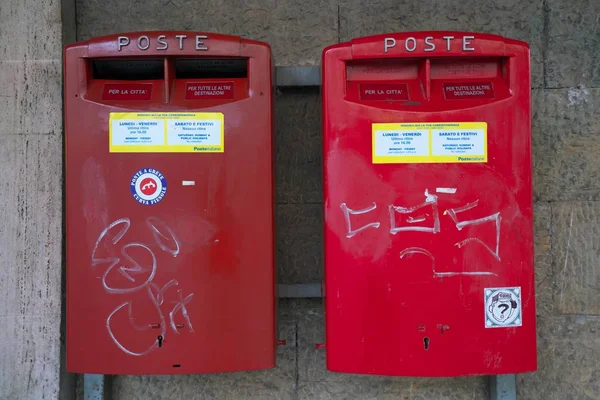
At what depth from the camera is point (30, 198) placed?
7.36 ft

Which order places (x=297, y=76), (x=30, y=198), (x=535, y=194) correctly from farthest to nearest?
(x=535, y=194)
(x=30, y=198)
(x=297, y=76)

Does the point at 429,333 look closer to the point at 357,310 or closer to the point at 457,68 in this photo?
the point at 357,310

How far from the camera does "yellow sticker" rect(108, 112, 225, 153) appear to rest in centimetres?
174

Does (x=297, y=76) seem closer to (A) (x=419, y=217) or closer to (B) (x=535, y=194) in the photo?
(A) (x=419, y=217)

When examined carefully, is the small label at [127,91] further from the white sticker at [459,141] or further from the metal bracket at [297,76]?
the white sticker at [459,141]

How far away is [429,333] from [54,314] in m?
1.70

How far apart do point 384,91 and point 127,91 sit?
97cm

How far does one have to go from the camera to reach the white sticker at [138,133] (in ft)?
5.70

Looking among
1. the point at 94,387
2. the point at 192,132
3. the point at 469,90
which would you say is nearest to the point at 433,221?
the point at 469,90

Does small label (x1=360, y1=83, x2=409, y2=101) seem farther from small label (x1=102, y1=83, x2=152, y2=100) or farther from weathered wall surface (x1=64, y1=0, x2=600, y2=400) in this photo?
small label (x1=102, y1=83, x2=152, y2=100)

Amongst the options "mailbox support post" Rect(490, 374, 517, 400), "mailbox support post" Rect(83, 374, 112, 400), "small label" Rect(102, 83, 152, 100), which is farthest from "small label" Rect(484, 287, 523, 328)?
"mailbox support post" Rect(83, 374, 112, 400)

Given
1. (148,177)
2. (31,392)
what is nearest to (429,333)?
(148,177)

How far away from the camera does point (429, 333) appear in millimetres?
1707

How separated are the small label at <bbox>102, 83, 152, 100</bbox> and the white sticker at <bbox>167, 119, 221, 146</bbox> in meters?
0.17
